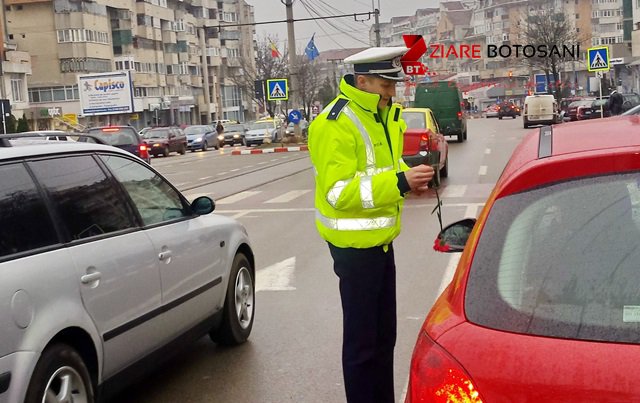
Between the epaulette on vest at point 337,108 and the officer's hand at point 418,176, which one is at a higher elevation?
the epaulette on vest at point 337,108

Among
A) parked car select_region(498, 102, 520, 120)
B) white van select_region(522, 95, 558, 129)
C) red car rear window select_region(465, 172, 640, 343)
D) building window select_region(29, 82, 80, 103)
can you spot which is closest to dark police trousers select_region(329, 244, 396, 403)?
red car rear window select_region(465, 172, 640, 343)

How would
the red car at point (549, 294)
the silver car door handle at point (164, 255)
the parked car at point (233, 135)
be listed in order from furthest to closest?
the parked car at point (233, 135) → the silver car door handle at point (164, 255) → the red car at point (549, 294)

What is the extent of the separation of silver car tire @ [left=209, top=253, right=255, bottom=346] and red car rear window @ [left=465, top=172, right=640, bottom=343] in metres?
3.81

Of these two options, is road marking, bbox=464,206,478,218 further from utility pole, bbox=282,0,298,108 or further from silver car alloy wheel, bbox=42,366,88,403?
utility pole, bbox=282,0,298,108

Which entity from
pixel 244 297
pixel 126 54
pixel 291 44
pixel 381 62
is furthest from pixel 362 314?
pixel 126 54

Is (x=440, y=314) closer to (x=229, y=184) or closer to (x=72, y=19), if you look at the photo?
(x=229, y=184)

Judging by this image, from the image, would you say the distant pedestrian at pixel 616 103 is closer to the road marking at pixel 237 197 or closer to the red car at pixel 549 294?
the road marking at pixel 237 197

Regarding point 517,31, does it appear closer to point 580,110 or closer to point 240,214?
point 580,110

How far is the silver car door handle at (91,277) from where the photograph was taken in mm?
4359

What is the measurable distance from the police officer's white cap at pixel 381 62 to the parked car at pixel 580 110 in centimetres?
4501

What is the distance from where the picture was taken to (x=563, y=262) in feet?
8.63

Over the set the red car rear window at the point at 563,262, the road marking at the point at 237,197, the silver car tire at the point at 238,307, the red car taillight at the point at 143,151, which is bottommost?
the road marking at the point at 237,197

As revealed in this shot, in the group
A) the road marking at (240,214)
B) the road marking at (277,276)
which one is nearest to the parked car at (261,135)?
the road marking at (240,214)

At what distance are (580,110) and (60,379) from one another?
4673 centimetres
